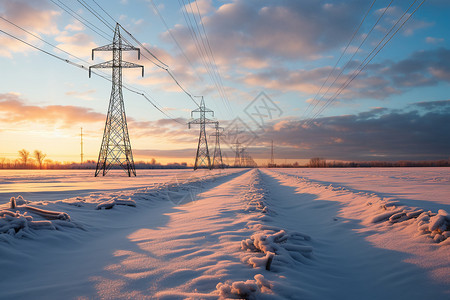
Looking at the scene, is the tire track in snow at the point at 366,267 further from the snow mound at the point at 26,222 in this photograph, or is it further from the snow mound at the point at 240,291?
the snow mound at the point at 26,222

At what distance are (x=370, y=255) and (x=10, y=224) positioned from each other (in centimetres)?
574

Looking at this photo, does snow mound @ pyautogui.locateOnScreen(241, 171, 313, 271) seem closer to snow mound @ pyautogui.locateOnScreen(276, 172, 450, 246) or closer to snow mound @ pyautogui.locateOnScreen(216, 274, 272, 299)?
snow mound @ pyautogui.locateOnScreen(216, 274, 272, 299)

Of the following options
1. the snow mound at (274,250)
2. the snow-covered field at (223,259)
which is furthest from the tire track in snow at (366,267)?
the snow mound at (274,250)

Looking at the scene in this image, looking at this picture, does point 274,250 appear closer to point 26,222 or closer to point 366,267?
point 366,267

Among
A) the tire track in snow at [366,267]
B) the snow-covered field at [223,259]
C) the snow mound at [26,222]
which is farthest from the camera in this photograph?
the snow mound at [26,222]

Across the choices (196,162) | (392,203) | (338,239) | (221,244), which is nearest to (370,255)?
(338,239)

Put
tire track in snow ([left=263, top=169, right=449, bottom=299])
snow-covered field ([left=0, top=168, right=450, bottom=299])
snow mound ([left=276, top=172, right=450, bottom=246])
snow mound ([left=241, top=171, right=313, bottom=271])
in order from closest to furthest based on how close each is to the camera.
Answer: snow-covered field ([left=0, top=168, right=450, bottom=299]) < tire track in snow ([left=263, top=169, right=449, bottom=299]) < snow mound ([left=241, top=171, right=313, bottom=271]) < snow mound ([left=276, top=172, right=450, bottom=246])

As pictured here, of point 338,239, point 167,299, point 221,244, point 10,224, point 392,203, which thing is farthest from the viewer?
point 392,203

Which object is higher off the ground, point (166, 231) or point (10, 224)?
point (10, 224)

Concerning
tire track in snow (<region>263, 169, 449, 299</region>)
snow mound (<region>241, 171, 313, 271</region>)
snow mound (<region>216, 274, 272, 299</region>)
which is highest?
snow mound (<region>216, 274, 272, 299</region>)

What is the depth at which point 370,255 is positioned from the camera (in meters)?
3.56

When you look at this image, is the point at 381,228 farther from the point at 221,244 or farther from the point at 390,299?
the point at 221,244

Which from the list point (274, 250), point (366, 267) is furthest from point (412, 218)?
point (274, 250)

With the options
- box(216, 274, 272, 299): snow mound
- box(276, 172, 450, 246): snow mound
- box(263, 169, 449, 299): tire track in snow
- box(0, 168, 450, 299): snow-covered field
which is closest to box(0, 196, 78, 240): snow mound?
box(0, 168, 450, 299): snow-covered field
